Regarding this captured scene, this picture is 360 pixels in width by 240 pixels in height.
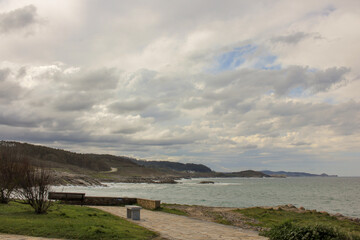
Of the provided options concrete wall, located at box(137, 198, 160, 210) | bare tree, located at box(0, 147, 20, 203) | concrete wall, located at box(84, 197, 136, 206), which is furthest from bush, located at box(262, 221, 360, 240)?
concrete wall, located at box(84, 197, 136, 206)

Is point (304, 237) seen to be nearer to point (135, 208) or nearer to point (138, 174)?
point (135, 208)

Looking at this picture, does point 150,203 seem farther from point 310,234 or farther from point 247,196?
point 247,196

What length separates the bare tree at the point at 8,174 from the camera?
1686 centimetres

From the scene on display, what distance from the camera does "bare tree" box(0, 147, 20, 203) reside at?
16859 millimetres

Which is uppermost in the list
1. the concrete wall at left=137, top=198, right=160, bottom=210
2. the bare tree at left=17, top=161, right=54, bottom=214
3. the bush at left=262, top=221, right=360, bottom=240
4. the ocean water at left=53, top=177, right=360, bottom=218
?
the bare tree at left=17, top=161, right=54, bottom=214

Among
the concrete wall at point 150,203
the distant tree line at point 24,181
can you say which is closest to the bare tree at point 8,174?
the distant tree line at point 24,181

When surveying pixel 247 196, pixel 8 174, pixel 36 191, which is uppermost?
pixel 8 174

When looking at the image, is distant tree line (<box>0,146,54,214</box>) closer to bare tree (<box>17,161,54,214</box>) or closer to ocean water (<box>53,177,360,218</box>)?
bare tree (<box>17,161,54,214</box>)

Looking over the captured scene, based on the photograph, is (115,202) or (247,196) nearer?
(115,202)

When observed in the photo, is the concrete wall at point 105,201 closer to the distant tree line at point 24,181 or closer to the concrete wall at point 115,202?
the concrete wall at point 115,202

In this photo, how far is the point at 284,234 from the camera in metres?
8.61

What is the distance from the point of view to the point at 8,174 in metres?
17.6

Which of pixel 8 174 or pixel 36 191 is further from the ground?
pixel 8 174

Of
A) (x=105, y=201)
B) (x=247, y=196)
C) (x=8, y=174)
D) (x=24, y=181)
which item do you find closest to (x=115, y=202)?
(x=105, y=201)
